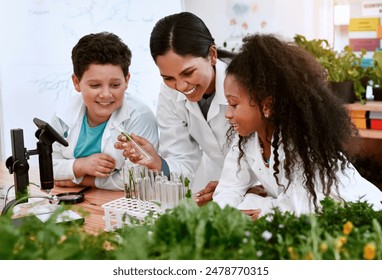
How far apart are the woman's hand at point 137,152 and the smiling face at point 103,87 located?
0.19m

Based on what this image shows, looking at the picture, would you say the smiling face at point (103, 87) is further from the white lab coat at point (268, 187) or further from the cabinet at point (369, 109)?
the cabinet at point (369, 109)

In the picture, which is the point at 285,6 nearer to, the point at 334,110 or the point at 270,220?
the point at 334,110

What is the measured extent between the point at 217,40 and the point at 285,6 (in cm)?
60

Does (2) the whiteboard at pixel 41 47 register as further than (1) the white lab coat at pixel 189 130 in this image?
Yes

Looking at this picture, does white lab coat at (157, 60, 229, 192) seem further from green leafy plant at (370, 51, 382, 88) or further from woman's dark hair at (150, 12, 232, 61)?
green leafy plant at (370, 51, 382, 88)

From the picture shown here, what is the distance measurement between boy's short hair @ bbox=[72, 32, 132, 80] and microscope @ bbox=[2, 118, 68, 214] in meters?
0.37

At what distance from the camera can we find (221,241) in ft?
2.22

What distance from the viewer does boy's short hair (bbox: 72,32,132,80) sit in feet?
5.72

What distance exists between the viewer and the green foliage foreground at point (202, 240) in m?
0.64

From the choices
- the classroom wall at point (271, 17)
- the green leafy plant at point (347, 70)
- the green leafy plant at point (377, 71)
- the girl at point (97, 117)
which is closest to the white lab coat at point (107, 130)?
the girl at point (97, 117)

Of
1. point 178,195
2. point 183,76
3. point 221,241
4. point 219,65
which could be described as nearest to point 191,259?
point 221,241

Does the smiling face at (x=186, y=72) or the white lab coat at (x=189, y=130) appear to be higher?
the smiling face at (x=186, y=72)

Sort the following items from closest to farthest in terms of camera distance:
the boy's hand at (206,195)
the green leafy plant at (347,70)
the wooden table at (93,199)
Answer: the wooden table at (93,199) → the boy's hand at (206,195) → the green leafy plant at (347,70)

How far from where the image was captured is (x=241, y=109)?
142 centimetres
